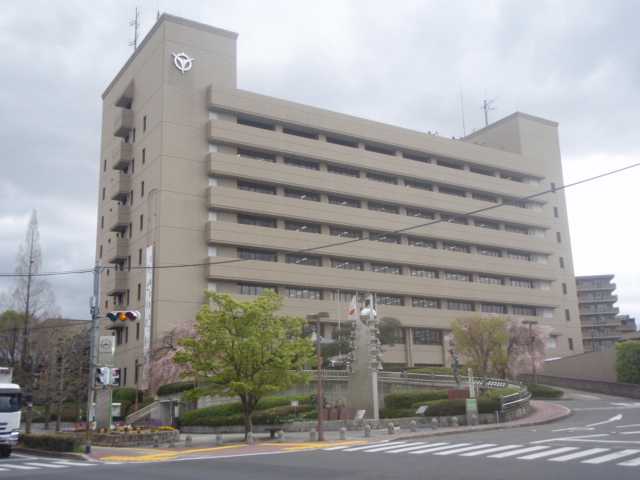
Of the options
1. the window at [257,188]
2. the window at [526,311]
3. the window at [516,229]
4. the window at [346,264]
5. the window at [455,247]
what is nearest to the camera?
the window at [257,188]

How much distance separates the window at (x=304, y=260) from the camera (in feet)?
220

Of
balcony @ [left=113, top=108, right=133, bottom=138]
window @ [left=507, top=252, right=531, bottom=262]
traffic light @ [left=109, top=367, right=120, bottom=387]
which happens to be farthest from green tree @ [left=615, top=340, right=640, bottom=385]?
balcony @ [left=113, top=108, right=133, bottom=138]

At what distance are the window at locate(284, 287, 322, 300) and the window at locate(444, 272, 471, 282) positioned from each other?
19010mm

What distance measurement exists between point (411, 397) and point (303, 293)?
2928 centimetres

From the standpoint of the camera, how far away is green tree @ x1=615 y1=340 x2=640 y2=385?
2320 inches

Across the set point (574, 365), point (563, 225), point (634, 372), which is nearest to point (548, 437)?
point (634, 372)

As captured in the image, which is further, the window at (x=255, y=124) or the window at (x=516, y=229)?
the window at (x=516, y=229)

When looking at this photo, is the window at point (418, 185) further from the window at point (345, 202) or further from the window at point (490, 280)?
the window at point (490, 280)

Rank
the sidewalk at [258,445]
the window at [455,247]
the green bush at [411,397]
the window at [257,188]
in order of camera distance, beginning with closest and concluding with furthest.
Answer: the sidewalk at [258,445] < the green bush at [411,397] < the window at [257,188] < the window at [455,247]

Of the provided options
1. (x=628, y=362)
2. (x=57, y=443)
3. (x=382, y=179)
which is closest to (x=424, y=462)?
(x=57, y=443)

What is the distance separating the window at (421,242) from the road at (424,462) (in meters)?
49.5

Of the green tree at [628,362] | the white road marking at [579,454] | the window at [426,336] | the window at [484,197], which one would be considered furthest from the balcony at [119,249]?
the white road marking at [579,454]

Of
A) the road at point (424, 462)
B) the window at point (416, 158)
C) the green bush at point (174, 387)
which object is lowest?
the road at point (424, 462)

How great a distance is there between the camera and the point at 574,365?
7012cm
